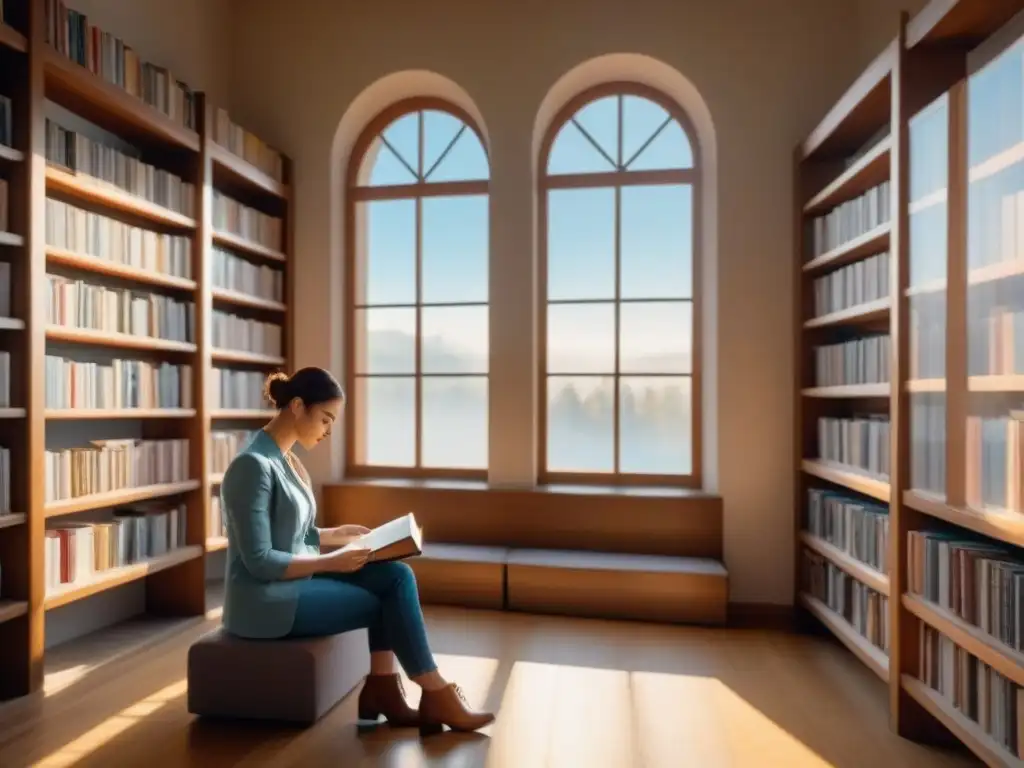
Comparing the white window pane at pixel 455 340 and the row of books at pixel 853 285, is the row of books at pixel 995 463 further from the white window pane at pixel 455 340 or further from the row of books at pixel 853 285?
the white window pane at pixel 455 340

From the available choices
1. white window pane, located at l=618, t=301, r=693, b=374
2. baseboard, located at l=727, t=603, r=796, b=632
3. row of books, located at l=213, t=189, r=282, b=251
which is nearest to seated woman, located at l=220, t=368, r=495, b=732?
row of books, located at l=213, t=189, r=282, b=251

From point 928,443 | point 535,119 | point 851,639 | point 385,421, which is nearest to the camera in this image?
point 928,443

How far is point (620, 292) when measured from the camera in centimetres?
495

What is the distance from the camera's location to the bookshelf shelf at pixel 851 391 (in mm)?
3158

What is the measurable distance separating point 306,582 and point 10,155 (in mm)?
2098

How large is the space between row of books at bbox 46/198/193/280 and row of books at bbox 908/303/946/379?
11.8 feet

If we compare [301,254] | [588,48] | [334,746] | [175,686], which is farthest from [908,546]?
[301,254]

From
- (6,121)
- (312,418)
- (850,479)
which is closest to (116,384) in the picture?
(6,121)

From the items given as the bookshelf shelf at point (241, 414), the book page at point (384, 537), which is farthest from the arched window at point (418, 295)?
the book page at point (384, 537)

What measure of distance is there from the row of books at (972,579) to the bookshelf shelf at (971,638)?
2cm

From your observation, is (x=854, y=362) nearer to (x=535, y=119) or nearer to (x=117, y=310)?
(x=535, y=119)

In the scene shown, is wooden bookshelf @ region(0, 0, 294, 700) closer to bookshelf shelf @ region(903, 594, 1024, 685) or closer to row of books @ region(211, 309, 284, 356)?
row of books @ region(211, 309, 284, 356)

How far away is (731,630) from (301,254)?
147 inches

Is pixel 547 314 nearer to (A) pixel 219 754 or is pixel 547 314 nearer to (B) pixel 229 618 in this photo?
(B) pixel 229 618
